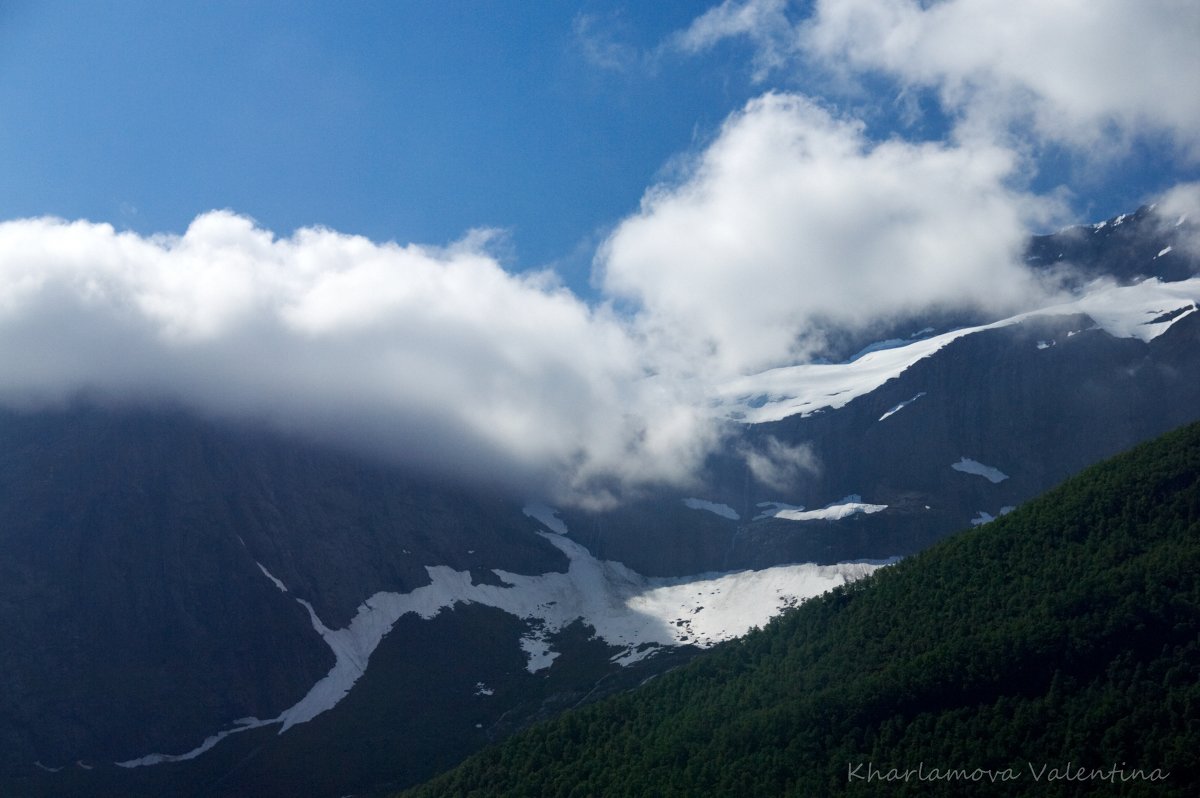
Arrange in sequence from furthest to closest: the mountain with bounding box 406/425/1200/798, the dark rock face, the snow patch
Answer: the snow patch, the dark rock face, the mountain with bounding box 406/425/1200/798

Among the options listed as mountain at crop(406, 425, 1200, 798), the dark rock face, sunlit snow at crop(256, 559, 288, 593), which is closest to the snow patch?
sunlit snow at crop(256, 559, 288, 593)

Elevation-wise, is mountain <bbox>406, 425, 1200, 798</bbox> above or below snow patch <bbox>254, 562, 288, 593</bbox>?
below

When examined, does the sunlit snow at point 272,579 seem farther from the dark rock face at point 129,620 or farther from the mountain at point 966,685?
the mountain at point 966,685

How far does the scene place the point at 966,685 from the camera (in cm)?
9812

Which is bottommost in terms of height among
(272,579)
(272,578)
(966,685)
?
(966,685)

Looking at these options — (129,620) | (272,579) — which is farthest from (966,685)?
(129,620)

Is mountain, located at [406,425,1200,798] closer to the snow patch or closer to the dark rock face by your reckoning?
the dark rock face

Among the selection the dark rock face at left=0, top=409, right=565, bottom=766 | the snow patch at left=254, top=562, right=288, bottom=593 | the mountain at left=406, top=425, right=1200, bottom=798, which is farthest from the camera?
the snow patch at left=254, top=562, right=288, bottom=593

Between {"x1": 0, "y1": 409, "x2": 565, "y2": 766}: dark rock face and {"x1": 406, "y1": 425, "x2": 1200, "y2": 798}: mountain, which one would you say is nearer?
{"x1": 406, "y1": 425, "x2": 1200, "y2": 798}: mountain

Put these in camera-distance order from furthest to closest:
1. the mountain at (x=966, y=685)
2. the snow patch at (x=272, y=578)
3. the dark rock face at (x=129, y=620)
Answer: the snow patch at (x=272, y=578) → the dark rock face at (x=129, y=620) → the mountain at (x=966, y=685)

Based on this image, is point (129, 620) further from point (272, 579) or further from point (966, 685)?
point (966, 685)

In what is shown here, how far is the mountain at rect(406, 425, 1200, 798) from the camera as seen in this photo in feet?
294

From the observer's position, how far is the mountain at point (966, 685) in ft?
294

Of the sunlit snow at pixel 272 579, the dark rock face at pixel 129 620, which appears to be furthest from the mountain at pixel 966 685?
the sunlit snow at pixel 272 579
